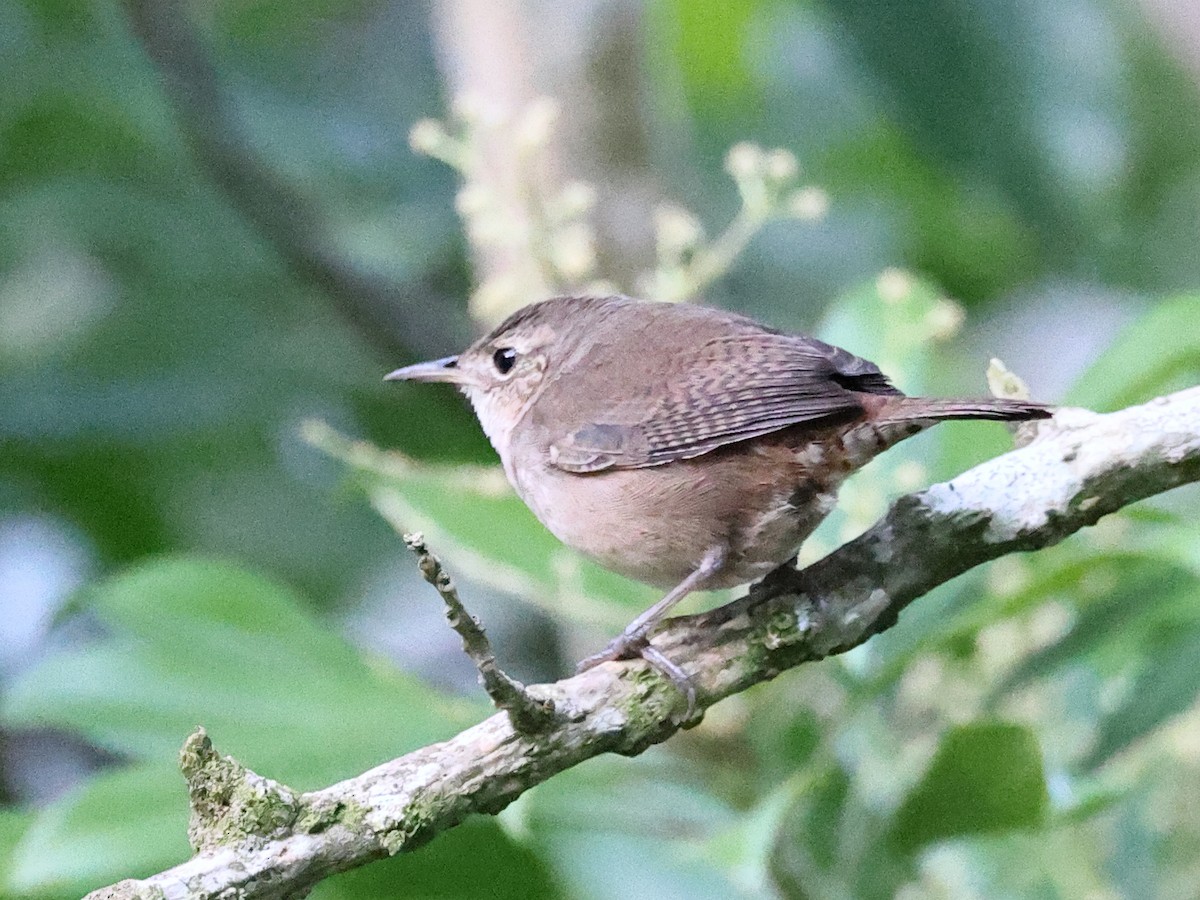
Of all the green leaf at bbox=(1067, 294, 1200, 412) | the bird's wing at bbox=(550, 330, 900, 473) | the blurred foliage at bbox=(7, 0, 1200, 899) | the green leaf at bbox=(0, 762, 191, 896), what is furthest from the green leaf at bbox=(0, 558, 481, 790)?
the green leaf at bbox=(1067, 294, 1200, 412)

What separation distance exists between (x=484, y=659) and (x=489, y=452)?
2.73 m

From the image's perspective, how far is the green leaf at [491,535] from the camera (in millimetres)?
2621

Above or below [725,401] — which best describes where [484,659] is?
below

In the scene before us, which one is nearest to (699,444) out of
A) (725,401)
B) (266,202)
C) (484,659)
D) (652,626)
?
(725,401)

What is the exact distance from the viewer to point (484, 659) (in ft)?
5.16

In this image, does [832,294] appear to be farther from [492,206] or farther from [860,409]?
[860,409]

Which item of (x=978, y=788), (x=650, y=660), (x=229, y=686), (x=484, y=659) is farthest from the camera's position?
(x=229, y=686)

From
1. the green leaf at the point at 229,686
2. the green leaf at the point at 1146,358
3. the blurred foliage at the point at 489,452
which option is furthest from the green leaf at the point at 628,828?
the green leaf at the point at 1146,358

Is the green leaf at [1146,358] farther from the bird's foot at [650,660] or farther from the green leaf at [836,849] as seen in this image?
the bird's foot at [650,660]

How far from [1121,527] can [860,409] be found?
0.97 m

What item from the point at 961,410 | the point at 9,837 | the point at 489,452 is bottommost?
the point at 961,410

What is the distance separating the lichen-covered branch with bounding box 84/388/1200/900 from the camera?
1658mm

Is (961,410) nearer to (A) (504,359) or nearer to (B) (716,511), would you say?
(B) (716,511)

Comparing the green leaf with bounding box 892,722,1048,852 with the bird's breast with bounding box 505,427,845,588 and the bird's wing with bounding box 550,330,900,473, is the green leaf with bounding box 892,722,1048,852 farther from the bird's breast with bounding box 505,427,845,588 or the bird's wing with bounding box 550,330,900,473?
the bird's wing with bounding box 550,330,900,473
